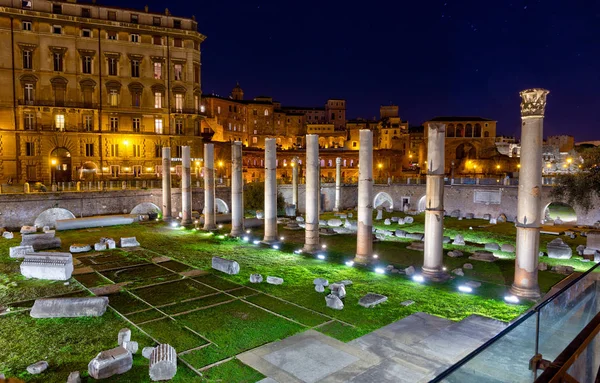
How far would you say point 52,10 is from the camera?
1581 inches

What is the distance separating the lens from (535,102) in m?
11.9

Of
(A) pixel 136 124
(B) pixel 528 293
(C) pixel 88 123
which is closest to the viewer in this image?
(B) pixel 528 293

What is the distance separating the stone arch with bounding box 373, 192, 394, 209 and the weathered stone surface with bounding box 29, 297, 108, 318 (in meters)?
33.9

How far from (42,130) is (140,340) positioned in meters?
37.8

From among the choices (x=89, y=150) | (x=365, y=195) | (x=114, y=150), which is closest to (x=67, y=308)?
(x=365, y=195)

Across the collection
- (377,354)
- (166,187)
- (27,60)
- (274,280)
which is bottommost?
(377,354)

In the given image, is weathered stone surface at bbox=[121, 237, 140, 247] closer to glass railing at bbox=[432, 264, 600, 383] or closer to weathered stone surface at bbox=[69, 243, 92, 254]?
weathered stone surface at bbox=[69, 243, 92, 254]

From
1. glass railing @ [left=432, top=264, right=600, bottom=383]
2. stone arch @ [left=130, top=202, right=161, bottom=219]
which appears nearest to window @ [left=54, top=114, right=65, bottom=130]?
stone arch @ [left=130, top=202, right=161, bottom=219]

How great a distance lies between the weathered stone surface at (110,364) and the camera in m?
7.84

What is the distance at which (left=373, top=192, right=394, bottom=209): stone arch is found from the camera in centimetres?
4294

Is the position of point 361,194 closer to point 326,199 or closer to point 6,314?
point 6,314

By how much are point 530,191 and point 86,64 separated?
42273 mm

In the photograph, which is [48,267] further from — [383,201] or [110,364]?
[383,201]

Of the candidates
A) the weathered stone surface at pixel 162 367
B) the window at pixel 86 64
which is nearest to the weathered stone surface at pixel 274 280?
the weathered stone surface at pixel 162 367
